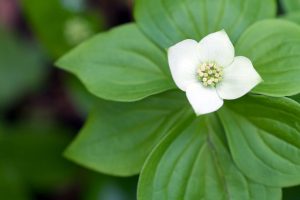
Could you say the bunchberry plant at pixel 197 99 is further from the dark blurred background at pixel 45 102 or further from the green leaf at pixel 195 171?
the dark blurred background at pixel 45 102

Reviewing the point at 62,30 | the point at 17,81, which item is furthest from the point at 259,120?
the point at 17,81

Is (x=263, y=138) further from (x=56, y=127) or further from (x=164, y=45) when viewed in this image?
(x=56, y=127)

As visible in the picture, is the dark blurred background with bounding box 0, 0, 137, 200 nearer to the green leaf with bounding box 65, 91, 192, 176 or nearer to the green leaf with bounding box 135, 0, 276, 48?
the green leaf with bounding box 65, 91, 192, 176

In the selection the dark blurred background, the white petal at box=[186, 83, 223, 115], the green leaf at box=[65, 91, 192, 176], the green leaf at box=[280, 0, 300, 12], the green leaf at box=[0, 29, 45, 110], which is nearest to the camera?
the white petal at box=[186, 83, 223, 115]

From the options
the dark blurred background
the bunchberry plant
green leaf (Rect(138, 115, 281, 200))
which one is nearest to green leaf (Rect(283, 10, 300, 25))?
the bunchberry plant

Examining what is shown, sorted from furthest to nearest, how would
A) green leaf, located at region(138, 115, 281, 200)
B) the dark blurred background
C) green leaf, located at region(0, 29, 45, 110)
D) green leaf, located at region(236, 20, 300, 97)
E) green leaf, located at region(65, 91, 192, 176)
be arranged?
1. green leaf, located at region(0, 29, 45, 110)
2. the dark blurred background
3. green leaf, located at region(65, 91, 192, 176)
4. green leaf, located at region(138, 115, 281, 200)
5. green leaf, located at region(236, 20, 300, 97)

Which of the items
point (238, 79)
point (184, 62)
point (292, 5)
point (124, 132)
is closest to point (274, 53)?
point (238, 79)

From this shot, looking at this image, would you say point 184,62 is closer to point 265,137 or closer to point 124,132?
point 265,137

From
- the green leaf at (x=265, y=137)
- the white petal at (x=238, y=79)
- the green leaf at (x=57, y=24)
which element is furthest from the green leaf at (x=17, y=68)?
the white petal at (x=238, y=79)
